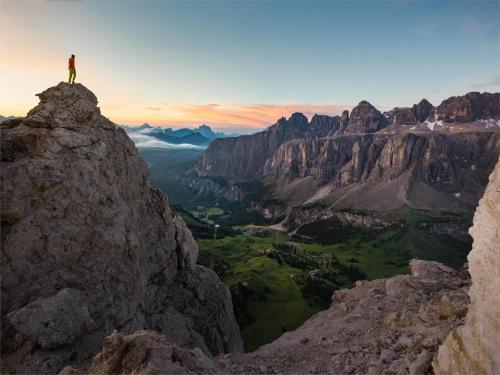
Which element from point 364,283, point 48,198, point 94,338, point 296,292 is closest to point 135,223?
point 48,198

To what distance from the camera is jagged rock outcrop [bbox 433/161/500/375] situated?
48.2ft

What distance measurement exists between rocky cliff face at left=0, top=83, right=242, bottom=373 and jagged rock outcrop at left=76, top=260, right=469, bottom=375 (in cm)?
770

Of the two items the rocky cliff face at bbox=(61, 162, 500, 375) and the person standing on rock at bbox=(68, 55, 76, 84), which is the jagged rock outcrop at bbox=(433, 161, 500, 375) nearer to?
the rocky cliff face at bbox=(61, 162, 500, 375)

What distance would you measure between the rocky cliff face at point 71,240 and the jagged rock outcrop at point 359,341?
303 inches

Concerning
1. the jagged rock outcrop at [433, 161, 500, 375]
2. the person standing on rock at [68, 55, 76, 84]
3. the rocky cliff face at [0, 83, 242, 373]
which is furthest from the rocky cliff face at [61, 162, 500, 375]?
the person standing on rock at [68, 55, 76, 84]

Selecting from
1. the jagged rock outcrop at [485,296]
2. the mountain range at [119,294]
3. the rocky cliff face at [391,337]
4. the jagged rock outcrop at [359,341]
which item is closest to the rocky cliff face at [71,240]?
the mountain range at [119,294]

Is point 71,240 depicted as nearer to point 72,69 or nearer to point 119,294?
point 119,294

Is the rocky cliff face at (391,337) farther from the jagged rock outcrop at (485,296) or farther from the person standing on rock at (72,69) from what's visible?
the person standing on rock at (72,69)

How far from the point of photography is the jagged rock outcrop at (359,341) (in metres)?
20.8

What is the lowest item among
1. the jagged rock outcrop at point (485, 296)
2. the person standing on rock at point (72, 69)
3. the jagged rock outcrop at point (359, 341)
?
the jagged rock outcrop at point (359, 341)

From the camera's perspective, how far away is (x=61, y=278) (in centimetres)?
2970

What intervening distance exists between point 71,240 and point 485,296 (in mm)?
28610

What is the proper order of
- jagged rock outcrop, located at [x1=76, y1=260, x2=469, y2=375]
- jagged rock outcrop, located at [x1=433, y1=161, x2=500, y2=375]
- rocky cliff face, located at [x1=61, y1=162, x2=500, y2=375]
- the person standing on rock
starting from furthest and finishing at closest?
the person standing on rock < jagged rock outcrop, located at [x1=76, y1=260, x2=469, y2=375] < rocky cliff face, located at [x1=61, y1=162, x2=500, y2=375] < jagged rock outcrop, located at [x1=433, y1=161, x2=500, y2=375]

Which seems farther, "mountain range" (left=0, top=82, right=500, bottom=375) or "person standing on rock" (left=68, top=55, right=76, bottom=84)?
"person standing on rock" (left=68, top=55, right=76, bottom=84)
